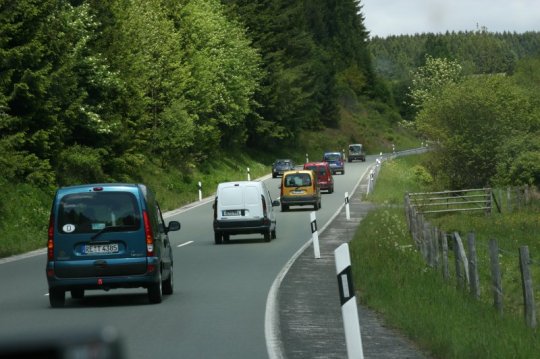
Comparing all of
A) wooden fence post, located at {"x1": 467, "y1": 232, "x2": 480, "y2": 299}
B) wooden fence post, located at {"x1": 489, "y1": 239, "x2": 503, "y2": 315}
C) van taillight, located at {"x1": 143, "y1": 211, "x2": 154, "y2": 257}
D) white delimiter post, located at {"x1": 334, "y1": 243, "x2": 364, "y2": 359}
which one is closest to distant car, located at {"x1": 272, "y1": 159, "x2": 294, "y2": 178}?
wooden fence post, located at {"x1": 467, "y1": 232, "x2": 480, "y2": 299}

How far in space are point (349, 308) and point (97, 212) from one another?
8192 mm

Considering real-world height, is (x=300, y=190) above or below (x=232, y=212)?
below

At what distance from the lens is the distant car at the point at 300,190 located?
163 ft

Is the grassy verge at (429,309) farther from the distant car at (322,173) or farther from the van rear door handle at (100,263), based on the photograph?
the distant car at (322,173)

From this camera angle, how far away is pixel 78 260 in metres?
15.9

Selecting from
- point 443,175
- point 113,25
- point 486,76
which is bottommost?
point 443,175

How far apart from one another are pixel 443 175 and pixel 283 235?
2680 cm

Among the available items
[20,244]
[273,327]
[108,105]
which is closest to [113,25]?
[108,105]

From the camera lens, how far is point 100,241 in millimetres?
15930

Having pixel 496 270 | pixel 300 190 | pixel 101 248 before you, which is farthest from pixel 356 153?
pixel 496 270

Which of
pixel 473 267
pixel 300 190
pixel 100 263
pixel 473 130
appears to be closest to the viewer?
pixel 100 263

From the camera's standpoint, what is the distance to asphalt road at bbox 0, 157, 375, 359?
37.0 feet

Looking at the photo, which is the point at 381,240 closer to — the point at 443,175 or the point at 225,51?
the point at 443,175

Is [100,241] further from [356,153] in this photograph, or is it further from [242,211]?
[356,153]
